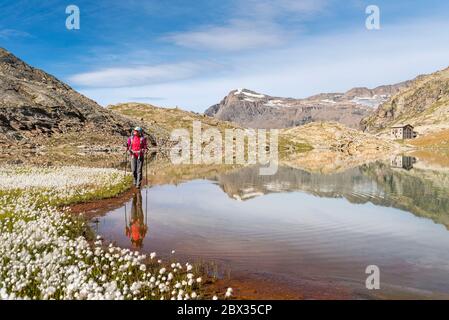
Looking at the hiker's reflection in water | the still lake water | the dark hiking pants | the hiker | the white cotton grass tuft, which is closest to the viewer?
the white cotton grass tuft

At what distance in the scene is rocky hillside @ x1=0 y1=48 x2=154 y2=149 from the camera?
383ft

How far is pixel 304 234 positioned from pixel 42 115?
418 feet

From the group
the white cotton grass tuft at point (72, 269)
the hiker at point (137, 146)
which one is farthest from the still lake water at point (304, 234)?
the hiker at point (137, 146)

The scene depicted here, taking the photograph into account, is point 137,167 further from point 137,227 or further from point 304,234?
point 304,234

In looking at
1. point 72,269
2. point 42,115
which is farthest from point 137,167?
point 42,115

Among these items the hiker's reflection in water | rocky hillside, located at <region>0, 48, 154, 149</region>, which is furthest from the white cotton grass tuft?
rocky hillside, located at <region>0, 48, 154, 149</region>

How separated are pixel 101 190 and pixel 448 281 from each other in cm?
2145

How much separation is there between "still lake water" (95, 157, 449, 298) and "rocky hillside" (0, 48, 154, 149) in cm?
8852

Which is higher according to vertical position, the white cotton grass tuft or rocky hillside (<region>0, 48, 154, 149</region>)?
rocky hillside (<region>0, 48, 154, 149</region>)

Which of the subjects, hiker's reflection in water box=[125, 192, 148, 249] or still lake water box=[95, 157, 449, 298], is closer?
still lake water box=[95, 157, 449, 298]

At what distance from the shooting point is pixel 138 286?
9.73 meters

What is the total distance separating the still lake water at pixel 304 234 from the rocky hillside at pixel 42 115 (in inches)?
3485

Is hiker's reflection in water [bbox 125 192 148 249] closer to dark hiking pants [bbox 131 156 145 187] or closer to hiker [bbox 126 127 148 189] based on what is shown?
Result: hiker [bbox 126 127 148 189]

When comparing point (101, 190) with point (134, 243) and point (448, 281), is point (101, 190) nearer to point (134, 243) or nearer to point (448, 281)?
point (134, 243)
